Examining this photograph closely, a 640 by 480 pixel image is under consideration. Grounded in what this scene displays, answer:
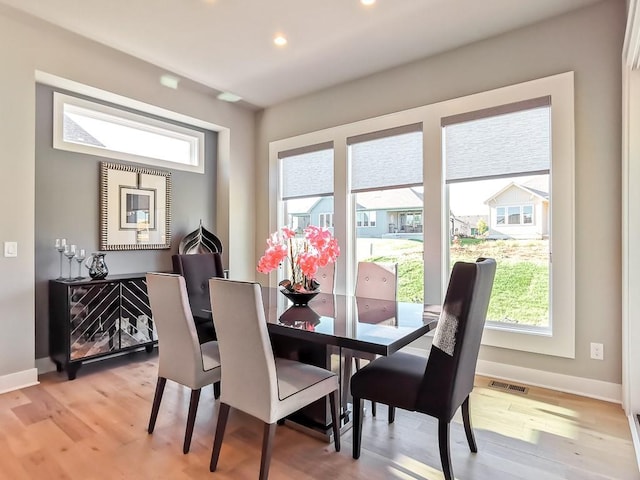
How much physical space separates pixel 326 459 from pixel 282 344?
0.73 metres

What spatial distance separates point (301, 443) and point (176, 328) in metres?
0.99

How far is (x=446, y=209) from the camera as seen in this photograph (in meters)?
3.46

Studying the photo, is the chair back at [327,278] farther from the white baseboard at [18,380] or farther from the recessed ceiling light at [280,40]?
the white baseboard at [18,380]

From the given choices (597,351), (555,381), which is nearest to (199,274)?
(555,381)

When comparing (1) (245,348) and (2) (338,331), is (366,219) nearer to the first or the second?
(2) (338,331)

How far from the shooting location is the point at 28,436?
7.30 feet

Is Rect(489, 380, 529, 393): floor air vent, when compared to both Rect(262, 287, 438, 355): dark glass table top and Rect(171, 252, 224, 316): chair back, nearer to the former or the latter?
Rect(262, 287, 438, 355): dark glass table top

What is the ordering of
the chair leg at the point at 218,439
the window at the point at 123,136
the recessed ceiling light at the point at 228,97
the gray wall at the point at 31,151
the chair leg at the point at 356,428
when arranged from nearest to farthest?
the chair leg at the point at 218,439, the chair leg at the point at 356,428, the gray wall at the point at 31,151, the window at the point at 123,136, the recessed ceiling light at the point at 228,97

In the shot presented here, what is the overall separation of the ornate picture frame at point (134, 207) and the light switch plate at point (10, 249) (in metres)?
0.77

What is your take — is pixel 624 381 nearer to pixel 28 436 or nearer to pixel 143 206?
pixel 28 436

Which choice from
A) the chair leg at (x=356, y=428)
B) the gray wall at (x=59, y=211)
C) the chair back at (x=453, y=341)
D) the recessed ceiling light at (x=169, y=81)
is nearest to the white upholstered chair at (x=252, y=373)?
the chair leg at (x=356, y=428)

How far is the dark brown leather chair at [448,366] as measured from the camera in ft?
5.40

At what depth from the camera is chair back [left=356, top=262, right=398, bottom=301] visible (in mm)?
2885

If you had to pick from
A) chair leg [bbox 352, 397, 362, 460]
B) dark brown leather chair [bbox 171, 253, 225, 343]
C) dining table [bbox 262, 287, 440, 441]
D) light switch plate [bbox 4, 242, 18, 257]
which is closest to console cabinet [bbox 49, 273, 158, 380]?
light switch plate [bbox 4, 242, 18, 257]
